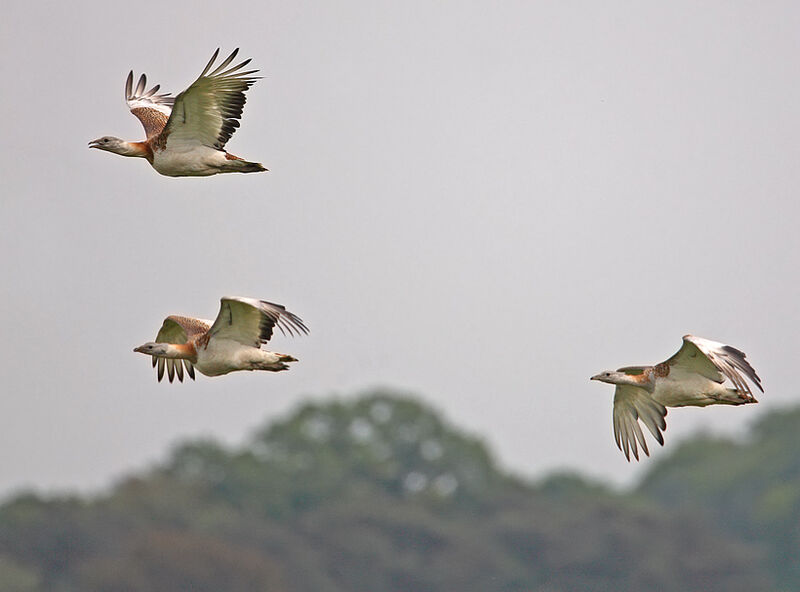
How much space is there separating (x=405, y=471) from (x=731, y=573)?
59.9ft

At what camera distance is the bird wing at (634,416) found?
24.5 m

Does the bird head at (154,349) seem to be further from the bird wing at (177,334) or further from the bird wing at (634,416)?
the bird wing at (634,416)

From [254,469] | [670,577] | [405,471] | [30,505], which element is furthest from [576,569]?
[30,505]

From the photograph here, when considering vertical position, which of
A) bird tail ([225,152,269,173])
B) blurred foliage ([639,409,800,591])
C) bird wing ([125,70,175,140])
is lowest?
bird tail ([225,152,269,173])

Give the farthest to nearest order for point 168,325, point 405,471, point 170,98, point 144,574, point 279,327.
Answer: point 405,471 → point 144,574 → point 170,98 → point 168,325 → point 279,327

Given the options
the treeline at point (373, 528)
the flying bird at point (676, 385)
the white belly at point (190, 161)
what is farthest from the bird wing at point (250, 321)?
the treeline at point (373, 528)

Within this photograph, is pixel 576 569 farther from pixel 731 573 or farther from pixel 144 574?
pixel 144 574

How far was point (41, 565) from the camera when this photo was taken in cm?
7375

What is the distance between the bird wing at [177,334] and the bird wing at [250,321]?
1.23 meters

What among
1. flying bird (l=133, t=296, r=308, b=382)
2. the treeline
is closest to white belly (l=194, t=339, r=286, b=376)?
flying bird (l=133, t=296, r=308, b=382)

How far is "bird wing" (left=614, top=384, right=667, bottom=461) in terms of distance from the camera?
80.3 feet

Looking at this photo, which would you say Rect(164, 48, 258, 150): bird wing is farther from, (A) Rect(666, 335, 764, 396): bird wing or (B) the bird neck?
(A) Rect(666, 335, 764, 396): bird wing

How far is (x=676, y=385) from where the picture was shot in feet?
75.8

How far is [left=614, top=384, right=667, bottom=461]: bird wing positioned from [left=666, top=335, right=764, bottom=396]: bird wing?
5.00 ft
